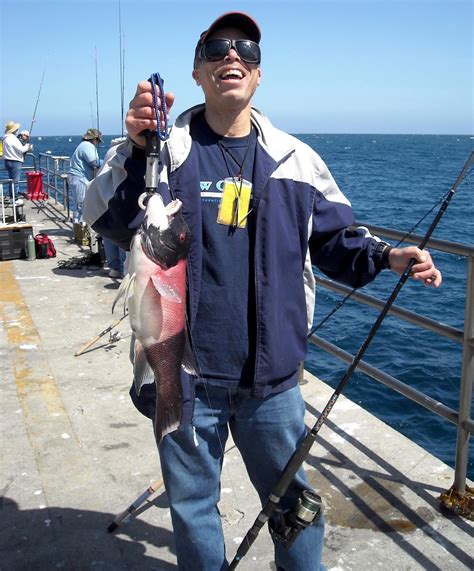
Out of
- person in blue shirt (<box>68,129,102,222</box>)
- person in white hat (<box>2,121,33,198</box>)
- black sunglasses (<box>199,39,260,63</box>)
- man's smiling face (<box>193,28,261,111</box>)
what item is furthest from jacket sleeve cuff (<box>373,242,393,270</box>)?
person in white hat (<box>2,121,33,198</box>)

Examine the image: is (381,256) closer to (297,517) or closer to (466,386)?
(297,517)

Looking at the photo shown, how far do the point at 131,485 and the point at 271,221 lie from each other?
2.13m

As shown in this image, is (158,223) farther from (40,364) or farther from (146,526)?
(40,364)

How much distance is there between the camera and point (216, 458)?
2.49 m

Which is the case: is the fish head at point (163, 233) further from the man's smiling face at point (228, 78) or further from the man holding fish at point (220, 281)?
the man's smiling face at point (228, 78)

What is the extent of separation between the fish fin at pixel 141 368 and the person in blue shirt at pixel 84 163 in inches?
346

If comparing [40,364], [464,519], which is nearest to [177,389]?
[464,519]

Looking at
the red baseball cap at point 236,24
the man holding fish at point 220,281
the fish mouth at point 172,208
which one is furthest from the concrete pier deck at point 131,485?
the red baseball cap at point 236,24

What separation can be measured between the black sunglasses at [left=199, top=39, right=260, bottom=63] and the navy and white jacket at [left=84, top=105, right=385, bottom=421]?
24 cm

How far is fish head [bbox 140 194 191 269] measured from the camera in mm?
2025

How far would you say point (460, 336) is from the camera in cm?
350

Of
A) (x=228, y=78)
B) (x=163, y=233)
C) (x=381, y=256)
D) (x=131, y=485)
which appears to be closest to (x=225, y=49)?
(x=228, y=78)

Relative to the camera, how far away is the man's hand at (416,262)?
8.52 ft

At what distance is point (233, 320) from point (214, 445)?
51 cm
